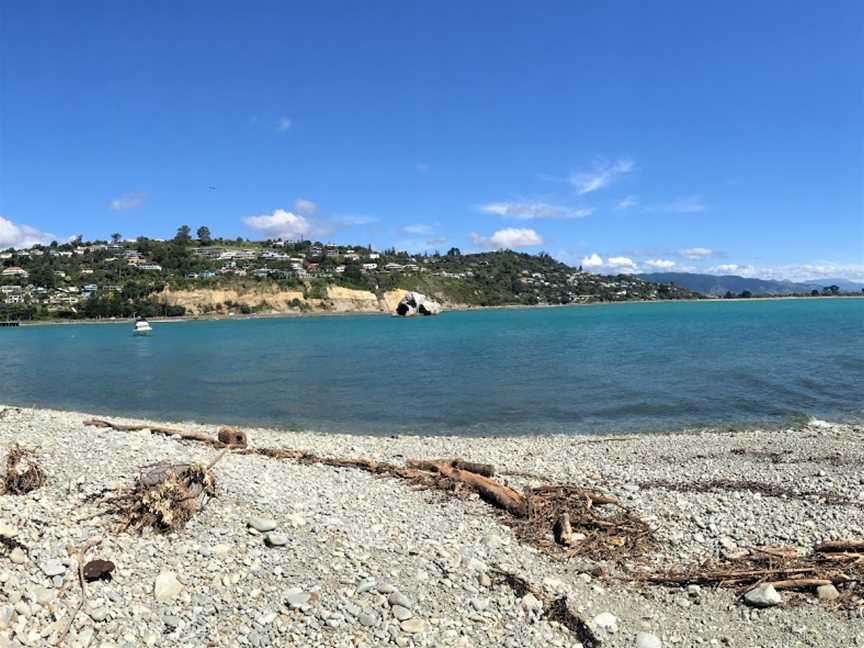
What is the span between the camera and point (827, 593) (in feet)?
25.3

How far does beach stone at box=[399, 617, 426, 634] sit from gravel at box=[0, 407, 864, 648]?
0.02 metres

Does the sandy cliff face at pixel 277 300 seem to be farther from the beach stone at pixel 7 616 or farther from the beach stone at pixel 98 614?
the beach stone at pixel 98 614

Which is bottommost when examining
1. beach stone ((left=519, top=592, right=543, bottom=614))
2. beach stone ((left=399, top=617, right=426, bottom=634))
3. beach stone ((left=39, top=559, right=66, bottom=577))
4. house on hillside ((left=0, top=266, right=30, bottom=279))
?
beach stone ((left=519, top=592, right=543, bottom=614))

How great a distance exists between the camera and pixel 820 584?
791 centimetres

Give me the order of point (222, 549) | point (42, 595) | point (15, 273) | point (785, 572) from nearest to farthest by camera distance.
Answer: point (42, 595), point (785, 572), point (222, 549), point (15, 273)

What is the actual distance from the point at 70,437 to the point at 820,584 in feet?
55.8

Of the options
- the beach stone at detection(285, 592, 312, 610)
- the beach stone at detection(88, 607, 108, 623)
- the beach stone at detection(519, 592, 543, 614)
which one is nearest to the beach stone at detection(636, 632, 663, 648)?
the beach stone at detection(519, 592, 543, 614)

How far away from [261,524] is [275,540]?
65 cm

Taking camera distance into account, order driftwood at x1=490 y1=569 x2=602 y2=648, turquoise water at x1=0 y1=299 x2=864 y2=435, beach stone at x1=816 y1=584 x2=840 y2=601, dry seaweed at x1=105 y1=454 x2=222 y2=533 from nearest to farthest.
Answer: driftwood at x1=490 y1=569 x2=602 y2=648
beach stone at x1=816 y1=584 x2=840 y2=601
dry seaweed at x1=105 y1=454 x2=222 y2=533
turquoise water at x1=0 y1=299 x2=864 y2=435

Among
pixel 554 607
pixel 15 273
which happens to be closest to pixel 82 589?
pixel 554 607

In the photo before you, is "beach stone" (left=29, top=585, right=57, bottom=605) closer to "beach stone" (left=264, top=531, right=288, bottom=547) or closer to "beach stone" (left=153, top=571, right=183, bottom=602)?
"beach stone" (left=153, top=571, right=183, bottom=602)

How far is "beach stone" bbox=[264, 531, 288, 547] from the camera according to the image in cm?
869

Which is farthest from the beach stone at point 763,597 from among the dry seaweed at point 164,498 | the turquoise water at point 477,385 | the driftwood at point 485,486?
the turquoise water at point 477,385

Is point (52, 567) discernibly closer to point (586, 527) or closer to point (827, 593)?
point (586, 527)
